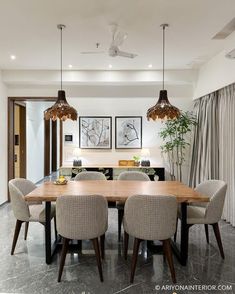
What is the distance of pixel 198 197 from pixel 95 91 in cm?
357

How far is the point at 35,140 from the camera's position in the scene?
25.3ft

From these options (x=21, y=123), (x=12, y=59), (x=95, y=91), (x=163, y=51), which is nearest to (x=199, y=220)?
(x=163, y=51)

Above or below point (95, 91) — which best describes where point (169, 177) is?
below

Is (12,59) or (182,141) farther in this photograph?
(182,141)

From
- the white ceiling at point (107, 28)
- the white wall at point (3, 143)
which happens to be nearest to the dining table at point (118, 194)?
the white ceiling at point (107, 28)

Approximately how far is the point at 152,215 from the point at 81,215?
69 cm

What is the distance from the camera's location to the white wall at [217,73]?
12.0ft

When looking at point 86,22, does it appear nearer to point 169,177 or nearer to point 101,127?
point 101,127

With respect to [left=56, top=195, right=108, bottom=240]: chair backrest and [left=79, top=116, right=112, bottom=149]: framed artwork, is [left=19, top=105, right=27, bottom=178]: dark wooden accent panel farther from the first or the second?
[left=56, top=195, right=108, bottom=240]: chair backrest

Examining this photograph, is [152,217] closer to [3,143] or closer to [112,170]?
[112,170]

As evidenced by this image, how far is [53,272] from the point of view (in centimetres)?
267

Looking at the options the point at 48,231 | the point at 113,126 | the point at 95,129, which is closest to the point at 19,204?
the point at 48,231

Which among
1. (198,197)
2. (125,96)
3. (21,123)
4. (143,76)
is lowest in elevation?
(198,197)

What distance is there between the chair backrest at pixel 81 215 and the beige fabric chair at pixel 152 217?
0.29 meters
